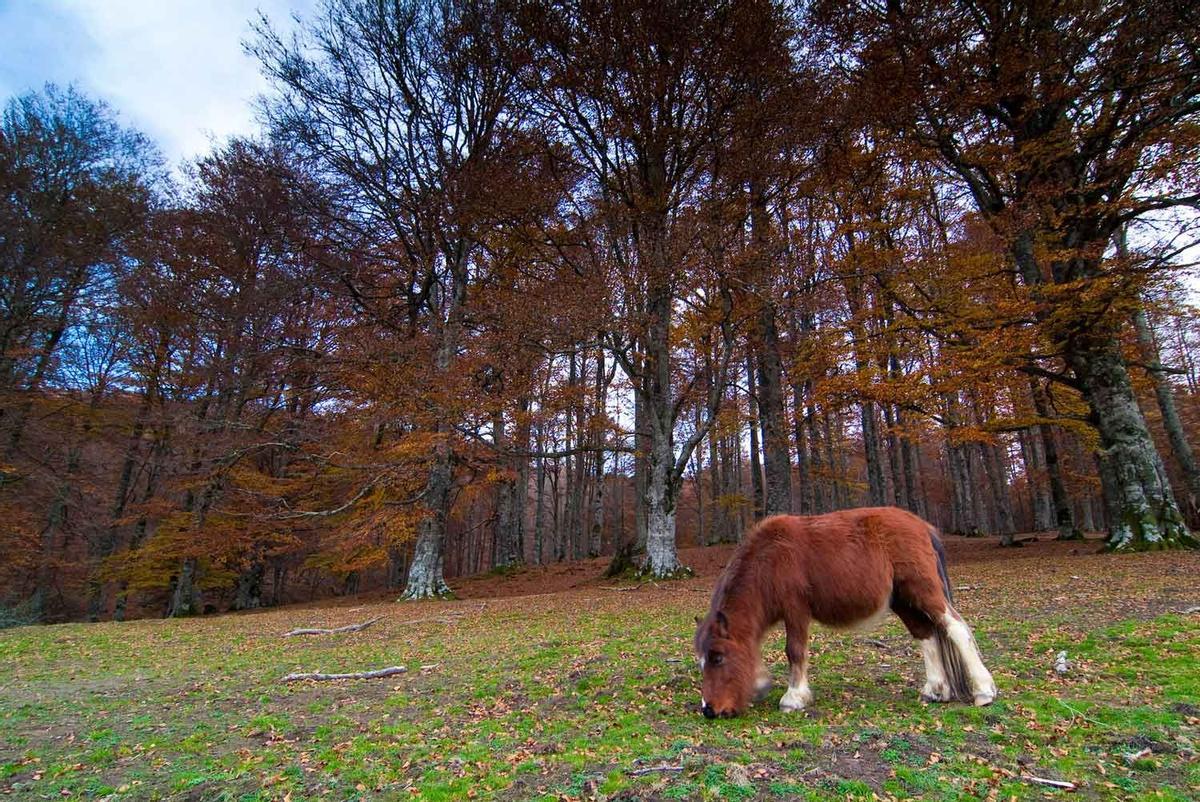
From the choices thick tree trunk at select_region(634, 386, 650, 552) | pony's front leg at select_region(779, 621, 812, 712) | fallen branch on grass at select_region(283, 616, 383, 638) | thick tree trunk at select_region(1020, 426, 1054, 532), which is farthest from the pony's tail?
thick tree trunk at select_region(1020, 426, 1054, 532)

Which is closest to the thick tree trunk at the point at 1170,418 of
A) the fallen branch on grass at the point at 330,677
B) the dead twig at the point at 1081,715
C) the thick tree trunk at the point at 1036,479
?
the thick tree trunk at the point at 1036,479

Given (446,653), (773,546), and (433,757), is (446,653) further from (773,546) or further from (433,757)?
(773,546)

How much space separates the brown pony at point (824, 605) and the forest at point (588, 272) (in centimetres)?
1093

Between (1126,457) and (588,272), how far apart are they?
1429 cm

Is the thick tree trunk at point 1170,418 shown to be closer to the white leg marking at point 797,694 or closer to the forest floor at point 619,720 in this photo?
the forest floor at point 619,720

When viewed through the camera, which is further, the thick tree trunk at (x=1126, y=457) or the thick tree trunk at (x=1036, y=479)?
the thick tree trunk at (x=1036, y=479)

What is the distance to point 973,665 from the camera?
4457mm

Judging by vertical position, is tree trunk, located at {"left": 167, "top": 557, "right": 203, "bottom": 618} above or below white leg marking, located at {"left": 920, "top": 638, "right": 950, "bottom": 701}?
below

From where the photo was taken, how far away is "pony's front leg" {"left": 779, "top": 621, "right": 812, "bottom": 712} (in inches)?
181

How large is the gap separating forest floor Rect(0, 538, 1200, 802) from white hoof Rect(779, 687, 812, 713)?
0.09 metres

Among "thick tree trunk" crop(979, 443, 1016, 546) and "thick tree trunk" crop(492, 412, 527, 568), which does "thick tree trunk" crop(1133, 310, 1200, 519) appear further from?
"thick tree trunk" crop(492, 412, 527, 568)

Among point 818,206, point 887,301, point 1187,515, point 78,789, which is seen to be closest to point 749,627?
point 78,789

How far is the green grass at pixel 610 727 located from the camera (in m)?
3.30

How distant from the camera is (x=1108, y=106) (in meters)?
13.8
